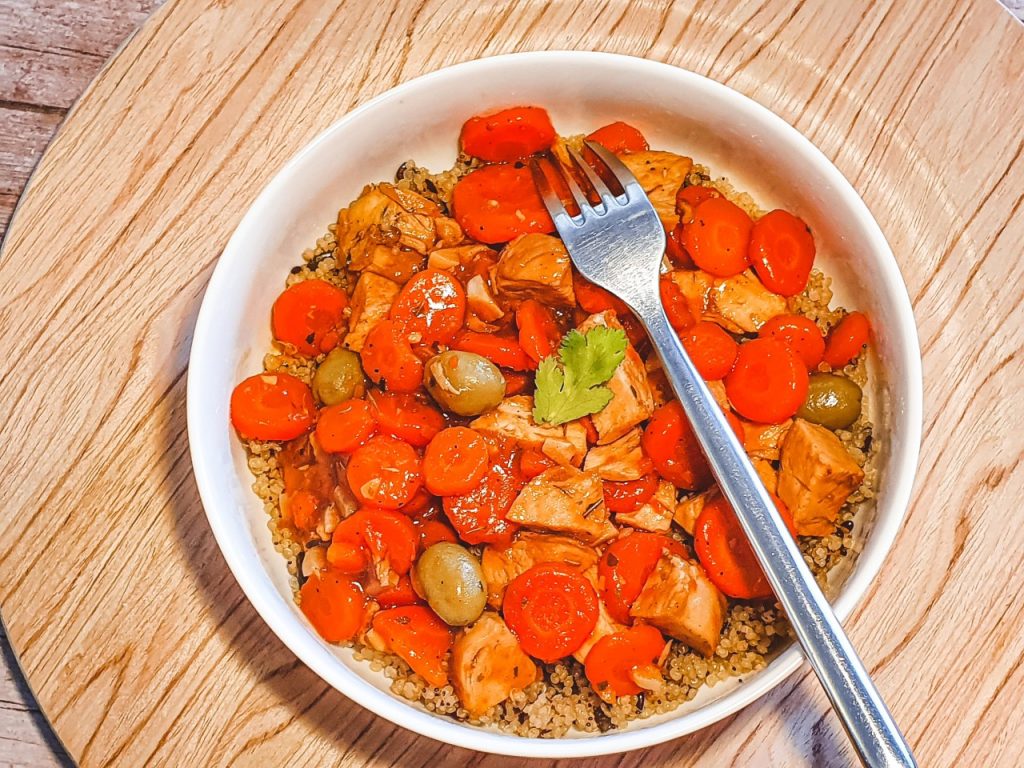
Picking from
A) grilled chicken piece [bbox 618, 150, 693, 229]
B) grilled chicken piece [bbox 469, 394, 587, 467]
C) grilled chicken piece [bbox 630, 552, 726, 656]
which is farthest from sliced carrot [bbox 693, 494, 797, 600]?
grilled chicken piece [bbox 618, 150, 693, 229]

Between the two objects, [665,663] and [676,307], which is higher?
[676,307]

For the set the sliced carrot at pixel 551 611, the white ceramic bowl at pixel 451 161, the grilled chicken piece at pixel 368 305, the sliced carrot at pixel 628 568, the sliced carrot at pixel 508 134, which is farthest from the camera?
the sliced carrot at pixel 508 134

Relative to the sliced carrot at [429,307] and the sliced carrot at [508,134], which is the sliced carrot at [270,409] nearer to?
the sliced carrot at [429,307]

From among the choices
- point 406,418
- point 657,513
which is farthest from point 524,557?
point 406,418

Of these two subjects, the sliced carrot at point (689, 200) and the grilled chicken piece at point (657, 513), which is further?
the sliced carrot at point (689, 200)

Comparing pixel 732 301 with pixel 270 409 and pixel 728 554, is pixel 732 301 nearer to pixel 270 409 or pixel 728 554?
pixel 728 554

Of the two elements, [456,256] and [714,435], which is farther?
[456,256]

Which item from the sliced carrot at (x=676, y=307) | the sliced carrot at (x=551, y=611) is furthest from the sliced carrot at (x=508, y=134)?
the sliced carrot at (x=551, y=611)
